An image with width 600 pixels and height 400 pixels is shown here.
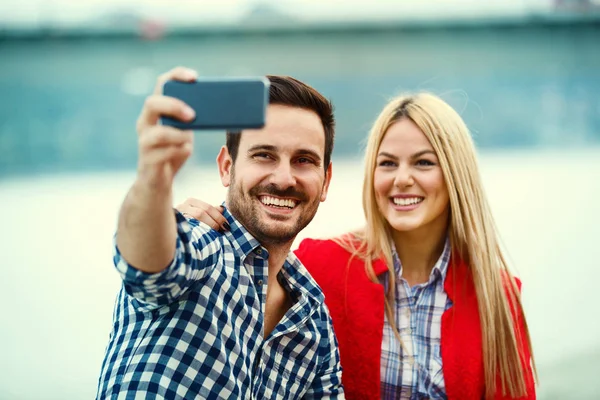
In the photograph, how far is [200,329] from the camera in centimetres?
148

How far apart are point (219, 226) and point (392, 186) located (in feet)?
3.21

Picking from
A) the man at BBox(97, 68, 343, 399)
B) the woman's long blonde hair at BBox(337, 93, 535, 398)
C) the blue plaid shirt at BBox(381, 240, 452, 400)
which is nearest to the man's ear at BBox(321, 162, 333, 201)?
the man at BBox(97, 68, 343, 399)

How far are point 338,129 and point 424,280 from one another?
1479 cm

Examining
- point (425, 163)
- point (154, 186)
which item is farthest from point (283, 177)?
point (425, 163)

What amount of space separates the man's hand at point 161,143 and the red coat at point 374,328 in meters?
1.47

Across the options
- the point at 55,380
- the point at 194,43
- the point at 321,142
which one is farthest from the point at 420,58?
the point at 321,142

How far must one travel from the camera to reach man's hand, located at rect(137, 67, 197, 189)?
1146 millimetres

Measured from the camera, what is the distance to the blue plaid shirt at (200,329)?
1352mm

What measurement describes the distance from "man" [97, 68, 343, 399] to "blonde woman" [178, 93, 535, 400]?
0.47 meters

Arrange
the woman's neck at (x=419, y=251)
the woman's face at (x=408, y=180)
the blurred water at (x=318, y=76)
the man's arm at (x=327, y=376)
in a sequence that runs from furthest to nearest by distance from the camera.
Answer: the blurred water at (x=318, y=76), the woman's neck at (x=419, y=251), the woman's face at (x=408, y=180), the man's arm at (x=327, y=376)

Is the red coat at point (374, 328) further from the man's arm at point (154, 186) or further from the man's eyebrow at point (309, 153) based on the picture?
the man's arm at point (154, 186)

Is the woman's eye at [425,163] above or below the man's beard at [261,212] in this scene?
above

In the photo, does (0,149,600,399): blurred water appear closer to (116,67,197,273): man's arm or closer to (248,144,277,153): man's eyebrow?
(248,144,277,153): man's eyebrow

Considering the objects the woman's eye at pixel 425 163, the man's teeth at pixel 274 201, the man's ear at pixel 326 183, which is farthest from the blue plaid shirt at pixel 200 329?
the woman's eye at pixel 425 163
